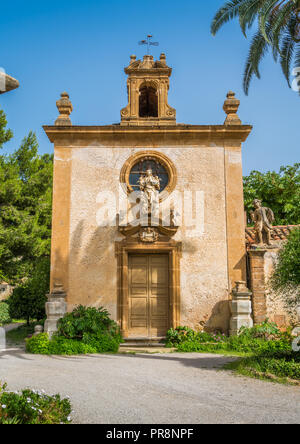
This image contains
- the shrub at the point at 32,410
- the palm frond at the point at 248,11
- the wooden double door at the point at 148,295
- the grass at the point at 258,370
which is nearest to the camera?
the shrub at the point at 32,410

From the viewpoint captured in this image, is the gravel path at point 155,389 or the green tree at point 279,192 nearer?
the gravel path at point 155,389

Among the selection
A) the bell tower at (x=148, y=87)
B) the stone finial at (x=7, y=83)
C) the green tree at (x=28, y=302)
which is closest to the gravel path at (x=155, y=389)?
the stone finial at (x=7, y=83)

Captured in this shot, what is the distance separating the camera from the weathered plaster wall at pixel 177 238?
11.4 meters

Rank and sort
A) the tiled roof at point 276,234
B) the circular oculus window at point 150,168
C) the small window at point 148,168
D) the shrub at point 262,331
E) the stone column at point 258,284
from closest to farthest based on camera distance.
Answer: the shrub at point 262,331 → the stone column at point 258,284 → the circular oculus window at point 150,168 → the small window at point 148,168 → the tiled roof at point 276,234

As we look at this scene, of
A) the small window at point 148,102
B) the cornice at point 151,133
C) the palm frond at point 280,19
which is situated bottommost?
the cornice at point 151,133

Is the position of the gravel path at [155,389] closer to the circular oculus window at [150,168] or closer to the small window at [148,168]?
the circular oculus window at [150,168]

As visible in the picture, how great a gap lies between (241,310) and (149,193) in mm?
4272

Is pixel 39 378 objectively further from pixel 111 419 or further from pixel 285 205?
pixel 285 205

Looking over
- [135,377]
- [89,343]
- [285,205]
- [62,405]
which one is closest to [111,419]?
[62,405]

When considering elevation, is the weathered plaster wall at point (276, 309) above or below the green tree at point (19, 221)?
below

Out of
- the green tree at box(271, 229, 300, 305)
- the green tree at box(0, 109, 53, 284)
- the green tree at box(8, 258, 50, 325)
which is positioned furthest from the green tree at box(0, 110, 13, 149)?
A: the green tree at box(271, 229, 300, 305)

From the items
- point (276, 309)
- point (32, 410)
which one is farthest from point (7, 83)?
point (276, 309)

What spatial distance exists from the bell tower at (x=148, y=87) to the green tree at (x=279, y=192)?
32.8 ft

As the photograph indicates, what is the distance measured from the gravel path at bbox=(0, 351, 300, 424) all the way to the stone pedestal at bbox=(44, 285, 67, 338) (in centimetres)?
160
